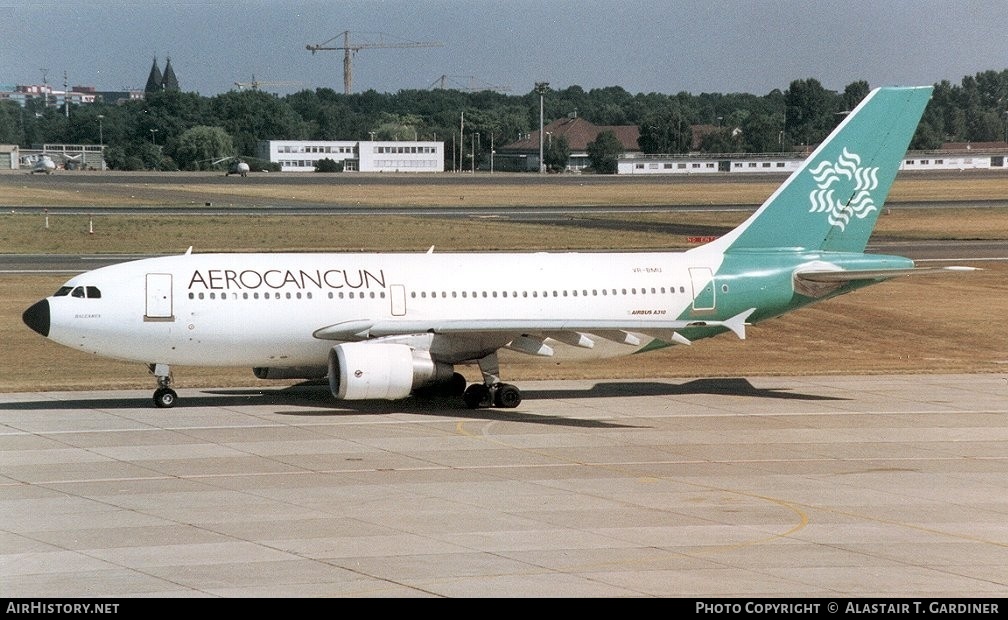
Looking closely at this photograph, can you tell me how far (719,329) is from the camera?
132ft

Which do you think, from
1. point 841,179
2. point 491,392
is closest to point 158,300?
point 491,392

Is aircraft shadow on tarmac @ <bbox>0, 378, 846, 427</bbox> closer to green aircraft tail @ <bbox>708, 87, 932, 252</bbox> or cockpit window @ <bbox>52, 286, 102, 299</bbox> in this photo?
cockpit window @ <bbox>52, 286, 102, 299</bbox>

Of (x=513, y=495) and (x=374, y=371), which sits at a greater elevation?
(x=374, y=371)

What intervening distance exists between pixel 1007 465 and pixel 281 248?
2329 inches

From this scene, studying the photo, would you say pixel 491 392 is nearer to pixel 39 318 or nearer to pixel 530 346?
pixel 530 346

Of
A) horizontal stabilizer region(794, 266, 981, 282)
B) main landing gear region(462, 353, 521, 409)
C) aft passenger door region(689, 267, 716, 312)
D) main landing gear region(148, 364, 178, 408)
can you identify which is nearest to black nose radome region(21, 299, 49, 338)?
main landing gear region(148, 364, 178, 408)

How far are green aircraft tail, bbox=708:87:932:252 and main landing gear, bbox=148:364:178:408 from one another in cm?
1741

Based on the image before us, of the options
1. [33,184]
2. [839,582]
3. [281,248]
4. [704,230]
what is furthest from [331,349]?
[33,184]

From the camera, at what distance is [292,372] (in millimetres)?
39188

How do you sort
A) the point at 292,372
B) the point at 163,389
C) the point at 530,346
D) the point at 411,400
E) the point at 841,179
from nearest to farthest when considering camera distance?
the point at 163,389 → the point at 530,346 → the point at 292,372 → the point at 411,400 → the point at 841,179

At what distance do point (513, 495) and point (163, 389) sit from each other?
46.9 feet

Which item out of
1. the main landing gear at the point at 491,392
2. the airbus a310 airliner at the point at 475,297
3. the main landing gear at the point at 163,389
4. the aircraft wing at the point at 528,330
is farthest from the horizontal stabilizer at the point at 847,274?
the main landing gear at the point at 163,389
